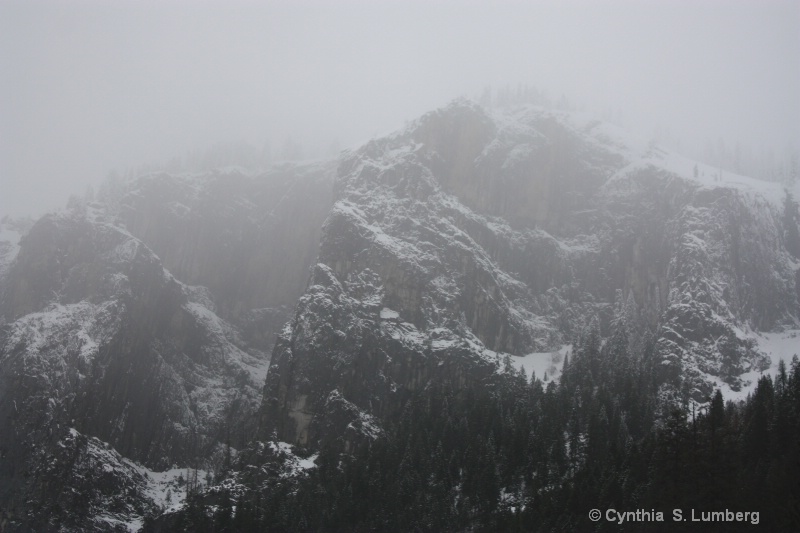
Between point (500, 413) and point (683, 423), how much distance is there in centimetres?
5768

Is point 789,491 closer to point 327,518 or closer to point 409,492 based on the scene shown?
point 409,492

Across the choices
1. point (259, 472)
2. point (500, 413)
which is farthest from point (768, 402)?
point (259, 472)

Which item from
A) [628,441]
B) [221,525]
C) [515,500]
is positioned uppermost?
[628,441]

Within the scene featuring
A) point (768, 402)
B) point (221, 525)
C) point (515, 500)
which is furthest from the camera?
point (221, 525)

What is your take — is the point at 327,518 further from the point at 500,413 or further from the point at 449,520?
the point at 500,413

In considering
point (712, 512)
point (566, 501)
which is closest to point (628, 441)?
point (566, 501)

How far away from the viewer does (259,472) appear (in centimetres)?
19612

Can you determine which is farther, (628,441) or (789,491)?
(628,441)

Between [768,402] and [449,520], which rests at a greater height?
[768,402]

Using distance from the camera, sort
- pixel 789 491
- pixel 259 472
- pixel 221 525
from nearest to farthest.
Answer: pixel 789 491, pixel 221 525, pixel 259 472

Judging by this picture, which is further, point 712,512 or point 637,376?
point 637,376

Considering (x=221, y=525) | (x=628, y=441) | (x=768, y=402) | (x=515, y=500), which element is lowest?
(x=221, y=525)

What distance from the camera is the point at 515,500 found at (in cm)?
16588

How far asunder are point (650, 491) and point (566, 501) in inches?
824
